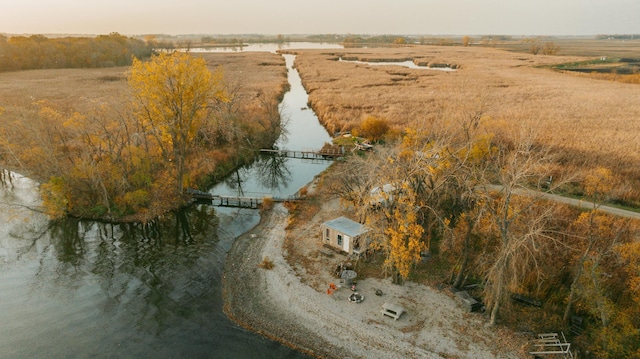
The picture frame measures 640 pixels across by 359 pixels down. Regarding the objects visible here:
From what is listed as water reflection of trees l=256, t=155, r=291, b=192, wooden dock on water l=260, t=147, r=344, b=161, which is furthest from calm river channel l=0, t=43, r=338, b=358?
wooden dock on water l=260, t=147, r=344, b=161

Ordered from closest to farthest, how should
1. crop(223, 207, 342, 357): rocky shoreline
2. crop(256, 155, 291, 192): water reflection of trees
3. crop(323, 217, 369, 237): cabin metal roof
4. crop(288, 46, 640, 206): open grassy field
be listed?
crop(223, 207, 342, 357): rocky shoreline < crop(323, 217, 369, 237): cabin metal roof < crop(288, 46, 640, 206): open grassy field < crop(256, 155, 291, 192): water reflection of trees

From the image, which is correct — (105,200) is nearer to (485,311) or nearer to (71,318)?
(71,318)

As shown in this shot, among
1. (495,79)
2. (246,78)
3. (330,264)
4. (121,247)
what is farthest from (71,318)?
(495,79)

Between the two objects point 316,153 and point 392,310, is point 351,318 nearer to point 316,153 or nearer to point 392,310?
point 392,310

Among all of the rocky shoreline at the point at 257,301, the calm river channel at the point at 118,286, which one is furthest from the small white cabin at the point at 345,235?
the calm river channel at the point at 118,286

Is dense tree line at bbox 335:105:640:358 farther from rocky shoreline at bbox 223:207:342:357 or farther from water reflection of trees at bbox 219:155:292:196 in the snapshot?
water reflection of trees at bbox 219:155:292:196

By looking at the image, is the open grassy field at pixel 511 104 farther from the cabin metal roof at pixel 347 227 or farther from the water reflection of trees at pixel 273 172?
the water reflection of trees at pixel 273 172
